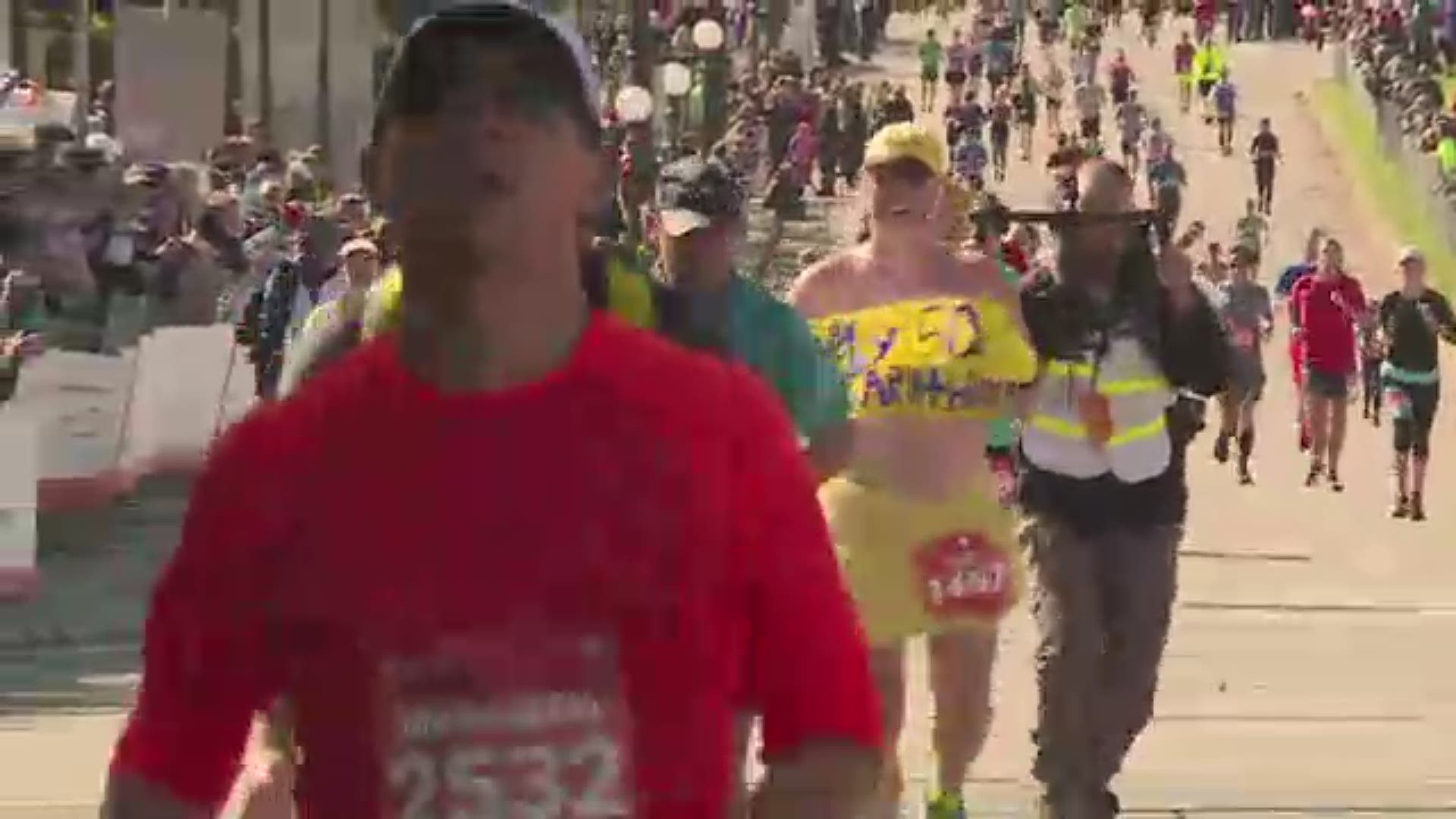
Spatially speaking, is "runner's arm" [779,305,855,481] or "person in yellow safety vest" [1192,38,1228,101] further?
"person in yellow safety vest" [1192,38,1228,101]

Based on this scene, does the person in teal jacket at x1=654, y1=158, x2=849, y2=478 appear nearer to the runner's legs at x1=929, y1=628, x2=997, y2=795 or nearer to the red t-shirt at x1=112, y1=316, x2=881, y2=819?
the runner's legs at x1=929, y1=628, x2=997, y2=795

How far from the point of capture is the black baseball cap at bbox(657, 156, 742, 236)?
21.0 feet

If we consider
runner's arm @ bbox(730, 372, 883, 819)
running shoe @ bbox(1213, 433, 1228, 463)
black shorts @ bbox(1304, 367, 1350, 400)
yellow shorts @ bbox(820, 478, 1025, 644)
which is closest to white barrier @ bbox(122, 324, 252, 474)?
black shorts @ bbox(1304, 367, 1350, 400)

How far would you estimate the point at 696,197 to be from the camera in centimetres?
648

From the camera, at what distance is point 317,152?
23656mm

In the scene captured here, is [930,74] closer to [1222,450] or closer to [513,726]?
[1222,450]

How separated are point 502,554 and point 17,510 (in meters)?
10.6

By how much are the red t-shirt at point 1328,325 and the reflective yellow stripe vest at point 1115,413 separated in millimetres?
11729

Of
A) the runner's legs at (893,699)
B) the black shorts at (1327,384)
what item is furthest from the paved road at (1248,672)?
the runner's legs at (893,699)

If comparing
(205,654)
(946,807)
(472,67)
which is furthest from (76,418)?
(472,67)

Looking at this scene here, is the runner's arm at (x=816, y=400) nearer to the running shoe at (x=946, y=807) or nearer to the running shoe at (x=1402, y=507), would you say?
the running shoe at (x=946, y=807)

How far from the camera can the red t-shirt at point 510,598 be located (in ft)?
9.93

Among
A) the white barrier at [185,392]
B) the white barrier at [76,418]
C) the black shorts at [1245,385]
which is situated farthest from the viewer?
the white barrier at [185,392]

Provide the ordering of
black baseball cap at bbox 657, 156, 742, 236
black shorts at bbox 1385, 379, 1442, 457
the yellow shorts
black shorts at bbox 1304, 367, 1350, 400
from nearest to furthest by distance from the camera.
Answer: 1. black baseball cap at bbox 657, 156, 742, 236
2. the yellow shorts
3. black shorts at bbox 1385, 379, 1442, 457
4. black shorts at bbox 1304, 367, 1350, 400
